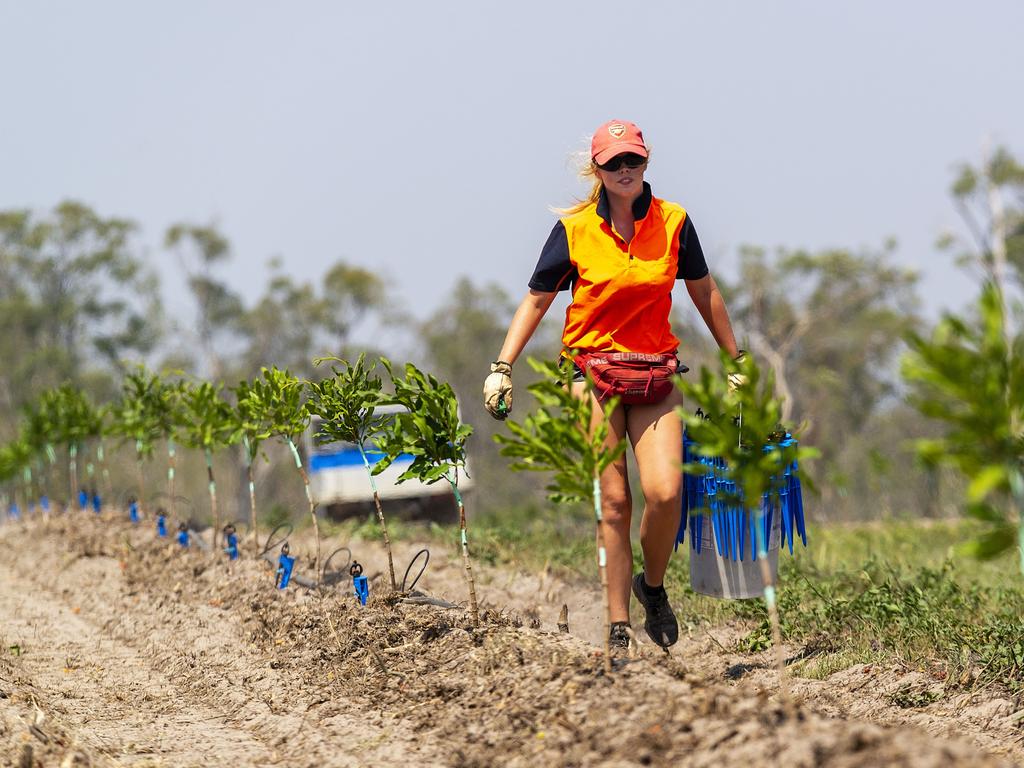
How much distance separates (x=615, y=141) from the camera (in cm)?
501

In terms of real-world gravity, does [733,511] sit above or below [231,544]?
above

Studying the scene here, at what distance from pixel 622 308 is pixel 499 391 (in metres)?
0.60

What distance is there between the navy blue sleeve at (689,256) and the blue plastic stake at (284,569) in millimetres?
3351

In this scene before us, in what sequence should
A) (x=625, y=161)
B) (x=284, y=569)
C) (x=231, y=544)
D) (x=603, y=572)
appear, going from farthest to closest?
(x=231, y=544), (x=284, y=569), (x=625, y=161), (x=603, y=572)

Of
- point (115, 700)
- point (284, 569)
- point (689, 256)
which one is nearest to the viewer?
point (689, 256)

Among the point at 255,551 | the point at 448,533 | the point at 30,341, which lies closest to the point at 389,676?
the point at 255,551

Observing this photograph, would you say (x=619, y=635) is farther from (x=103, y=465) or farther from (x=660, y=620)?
(x=103, y=465)

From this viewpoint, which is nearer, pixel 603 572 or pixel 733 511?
pixel 603 572

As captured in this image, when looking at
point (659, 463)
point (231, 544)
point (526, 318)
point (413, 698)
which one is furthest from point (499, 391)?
point (231, 544)

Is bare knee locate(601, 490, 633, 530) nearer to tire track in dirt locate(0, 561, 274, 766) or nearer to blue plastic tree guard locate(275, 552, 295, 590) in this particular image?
tire track in dirt locate(0, 561, 274, 766)

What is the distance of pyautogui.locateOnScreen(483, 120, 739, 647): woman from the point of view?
4930 millimetres

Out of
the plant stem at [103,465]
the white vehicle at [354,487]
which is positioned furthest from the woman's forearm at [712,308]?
the white vehicle at [354,487]

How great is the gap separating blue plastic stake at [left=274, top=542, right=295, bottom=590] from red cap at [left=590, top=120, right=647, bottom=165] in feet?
11.5

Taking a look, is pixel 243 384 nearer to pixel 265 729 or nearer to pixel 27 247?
pixel 265 729
